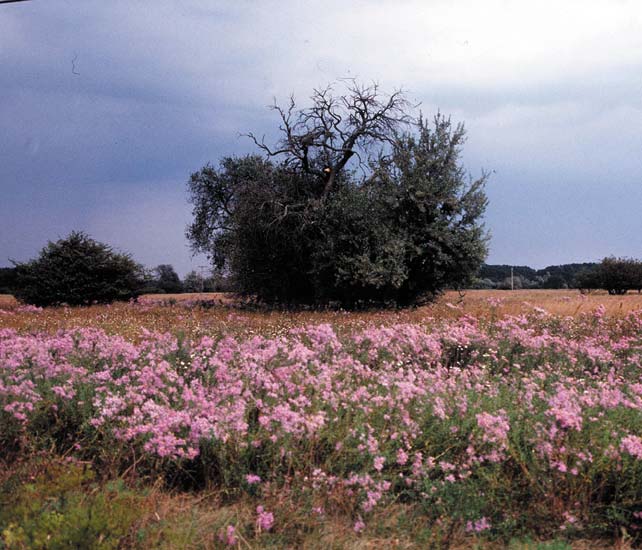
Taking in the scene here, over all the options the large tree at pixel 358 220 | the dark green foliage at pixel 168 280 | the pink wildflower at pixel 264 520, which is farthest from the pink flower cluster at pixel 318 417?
the dark green foliage at pixel 168 280

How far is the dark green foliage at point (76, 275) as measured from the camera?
23.6 meters

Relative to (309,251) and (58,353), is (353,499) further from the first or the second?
(309,251)

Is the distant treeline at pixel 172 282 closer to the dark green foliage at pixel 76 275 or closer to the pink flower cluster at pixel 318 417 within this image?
the dark green foliage at pixel 76 275

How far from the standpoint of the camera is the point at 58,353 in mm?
6586

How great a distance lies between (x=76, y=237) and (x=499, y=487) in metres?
24.1

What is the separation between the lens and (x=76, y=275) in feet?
77.9

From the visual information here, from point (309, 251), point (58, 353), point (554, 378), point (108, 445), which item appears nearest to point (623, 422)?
point (554, 378)

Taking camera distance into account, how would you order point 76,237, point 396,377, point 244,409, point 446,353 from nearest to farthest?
point 244,409 < point 396,377 < point 446,353 < point 76,237

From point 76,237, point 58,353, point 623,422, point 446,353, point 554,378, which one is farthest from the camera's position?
point 76,237

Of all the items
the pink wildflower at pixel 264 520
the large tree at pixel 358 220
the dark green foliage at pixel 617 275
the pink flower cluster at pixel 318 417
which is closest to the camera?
the pink wildflower at pixel 264 520

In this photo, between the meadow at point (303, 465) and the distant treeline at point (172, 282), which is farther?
the distant treeline at point (172, 282)

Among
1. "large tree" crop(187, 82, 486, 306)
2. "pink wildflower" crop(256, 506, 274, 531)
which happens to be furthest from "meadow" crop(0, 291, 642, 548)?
"large tree" crop(187, 82, 486, 306)

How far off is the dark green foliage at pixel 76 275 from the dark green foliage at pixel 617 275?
37.6 m

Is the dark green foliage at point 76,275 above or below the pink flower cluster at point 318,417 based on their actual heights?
above
